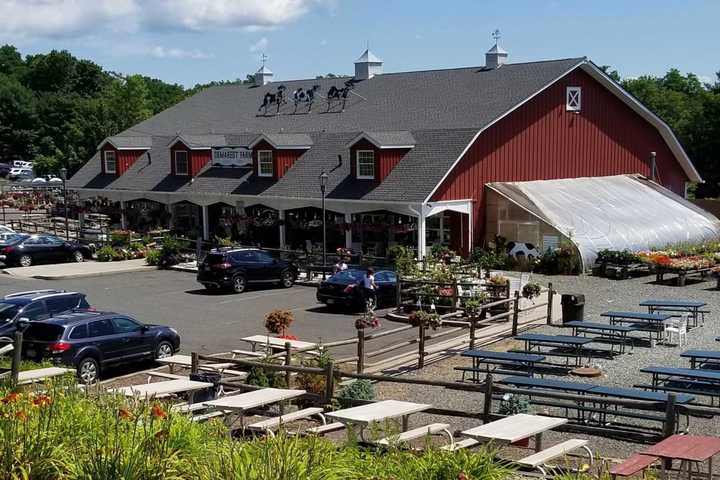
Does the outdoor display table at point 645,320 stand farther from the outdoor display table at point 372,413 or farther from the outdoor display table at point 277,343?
the outdoor display table at point 372,413

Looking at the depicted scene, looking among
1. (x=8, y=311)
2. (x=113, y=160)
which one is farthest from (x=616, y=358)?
(x=113, y=160)

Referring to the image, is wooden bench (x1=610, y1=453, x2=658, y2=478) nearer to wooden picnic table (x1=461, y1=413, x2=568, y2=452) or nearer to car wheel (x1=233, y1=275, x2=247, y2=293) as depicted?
wooden picnic table (x1=461, y1=413, x2=568, y2=452)

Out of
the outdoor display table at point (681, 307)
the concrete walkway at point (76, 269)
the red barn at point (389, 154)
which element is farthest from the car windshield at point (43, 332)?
the red barn at point (389, 154)

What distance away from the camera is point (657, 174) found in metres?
→ 50.2

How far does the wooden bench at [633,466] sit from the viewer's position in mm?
9393

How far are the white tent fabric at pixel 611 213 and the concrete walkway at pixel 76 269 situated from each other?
15249mm

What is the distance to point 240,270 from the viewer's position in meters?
32.8

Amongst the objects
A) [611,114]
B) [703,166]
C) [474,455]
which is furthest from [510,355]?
[703,166]

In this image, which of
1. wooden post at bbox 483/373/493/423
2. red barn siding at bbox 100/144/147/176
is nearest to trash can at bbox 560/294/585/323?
wooden post at bbox 483/373/493/423

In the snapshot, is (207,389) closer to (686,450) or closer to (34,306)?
(686,450)

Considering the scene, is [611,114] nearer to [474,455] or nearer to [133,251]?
[133,251]

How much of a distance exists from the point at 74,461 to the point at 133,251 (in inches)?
1334

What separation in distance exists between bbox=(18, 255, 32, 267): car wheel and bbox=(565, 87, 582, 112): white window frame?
2463 cm

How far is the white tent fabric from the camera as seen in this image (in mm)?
37938
